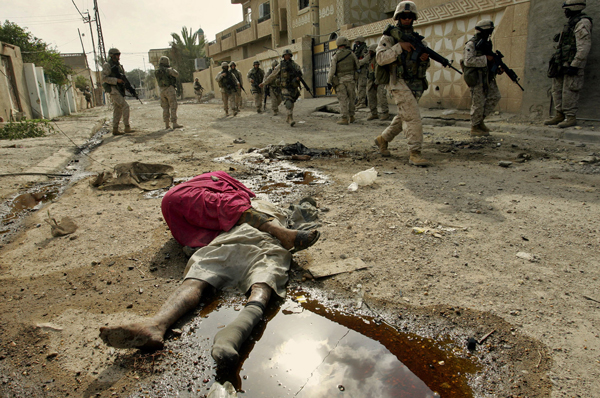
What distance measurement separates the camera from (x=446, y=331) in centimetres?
155

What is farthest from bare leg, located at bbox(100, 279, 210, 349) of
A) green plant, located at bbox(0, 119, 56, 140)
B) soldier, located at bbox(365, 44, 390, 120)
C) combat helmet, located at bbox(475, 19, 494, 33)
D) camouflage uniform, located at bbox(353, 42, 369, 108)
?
green plant, located at bbox(0, 119, 56, 140)

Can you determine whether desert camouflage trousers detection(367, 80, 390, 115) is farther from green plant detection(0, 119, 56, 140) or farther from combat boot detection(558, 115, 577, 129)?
green plant detection(0, 119, 56, 140)

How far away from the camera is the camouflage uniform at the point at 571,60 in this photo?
4.98 meters

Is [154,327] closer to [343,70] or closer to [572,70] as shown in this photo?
[572,70]

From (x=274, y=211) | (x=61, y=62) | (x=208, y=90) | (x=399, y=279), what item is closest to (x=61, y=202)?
(x=274, y=211)

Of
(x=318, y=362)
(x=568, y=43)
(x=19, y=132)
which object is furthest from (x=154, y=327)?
(x=19, y=132)

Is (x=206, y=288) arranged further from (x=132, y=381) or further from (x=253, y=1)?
(x=253, y=1)

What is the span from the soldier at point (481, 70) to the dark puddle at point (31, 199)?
5.42 metres

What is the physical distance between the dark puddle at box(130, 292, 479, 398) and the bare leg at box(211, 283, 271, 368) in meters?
0.07

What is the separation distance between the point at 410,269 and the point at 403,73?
2.71m

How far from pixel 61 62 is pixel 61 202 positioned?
21.1 metres

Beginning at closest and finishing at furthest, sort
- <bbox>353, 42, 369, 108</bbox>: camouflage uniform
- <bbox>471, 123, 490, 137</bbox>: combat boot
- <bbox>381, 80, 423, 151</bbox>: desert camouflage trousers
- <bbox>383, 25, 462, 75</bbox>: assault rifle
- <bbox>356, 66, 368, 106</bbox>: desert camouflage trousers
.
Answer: <bbox>383, 25, 462, 75</bbox>: assault rifle → <bbox>381, 80, 423, 151</bbox>: desert camouflage trousers → <bbox>471, 123, 490, 137</bbox>: combat boot → <bbox>353, 42, 369, 108</bbox>: camouflage uniform → <bbox>356, 66, 368, 106</bbox>: desert camouflage trousers

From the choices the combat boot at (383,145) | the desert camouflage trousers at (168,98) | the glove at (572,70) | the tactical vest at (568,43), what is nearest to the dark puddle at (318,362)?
the combat boot at (383,145)

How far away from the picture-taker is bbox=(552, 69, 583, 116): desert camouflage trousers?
5258 mm
